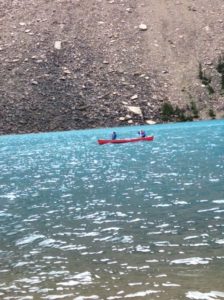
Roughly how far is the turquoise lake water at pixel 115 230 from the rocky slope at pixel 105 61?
45.8 meters

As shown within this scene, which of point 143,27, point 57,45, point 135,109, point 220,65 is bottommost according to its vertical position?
point 135,109

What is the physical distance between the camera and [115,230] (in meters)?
20.2

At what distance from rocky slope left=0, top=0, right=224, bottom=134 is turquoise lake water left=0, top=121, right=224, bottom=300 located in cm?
4576

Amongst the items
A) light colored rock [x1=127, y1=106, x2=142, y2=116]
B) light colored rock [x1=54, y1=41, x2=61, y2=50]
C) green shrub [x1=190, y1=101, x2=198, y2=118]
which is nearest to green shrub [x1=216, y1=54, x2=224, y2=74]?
green shrub [x1=190, y1=101, x2=198, y2=118]

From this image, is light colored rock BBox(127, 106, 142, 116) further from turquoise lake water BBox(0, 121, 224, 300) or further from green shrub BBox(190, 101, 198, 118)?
turquoise lake water BBox(0, 121, 224, 300)

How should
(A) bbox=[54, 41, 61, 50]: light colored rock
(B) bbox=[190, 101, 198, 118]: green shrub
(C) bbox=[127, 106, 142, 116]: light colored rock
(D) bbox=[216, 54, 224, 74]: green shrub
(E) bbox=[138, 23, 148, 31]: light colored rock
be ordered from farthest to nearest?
(E) bbox=[138, 23, 148, 31]: light colored rock < (A) bbox=[54, 41, 61, 50]: light colored rock < (D) bbox=[216, 54, 224, 74]: green shrub < (B) bbox=[190, 101, 198, 118]: green shrub < (C) bbox=[127, 106, 142, 116]: light colored rock

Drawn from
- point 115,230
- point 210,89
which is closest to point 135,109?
point 210,89

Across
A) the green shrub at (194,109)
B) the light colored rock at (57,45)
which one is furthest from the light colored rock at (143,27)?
the green shrub at (194,109)

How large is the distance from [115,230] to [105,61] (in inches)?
3290

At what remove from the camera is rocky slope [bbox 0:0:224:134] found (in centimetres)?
9194

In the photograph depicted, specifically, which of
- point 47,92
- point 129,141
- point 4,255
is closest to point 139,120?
point 47,92

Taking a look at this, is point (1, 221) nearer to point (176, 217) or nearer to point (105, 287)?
point (176, 217)

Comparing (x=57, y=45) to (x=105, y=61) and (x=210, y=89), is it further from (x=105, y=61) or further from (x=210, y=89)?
(x=210, y=89)

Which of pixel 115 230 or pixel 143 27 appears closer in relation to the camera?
pixel 115 230
